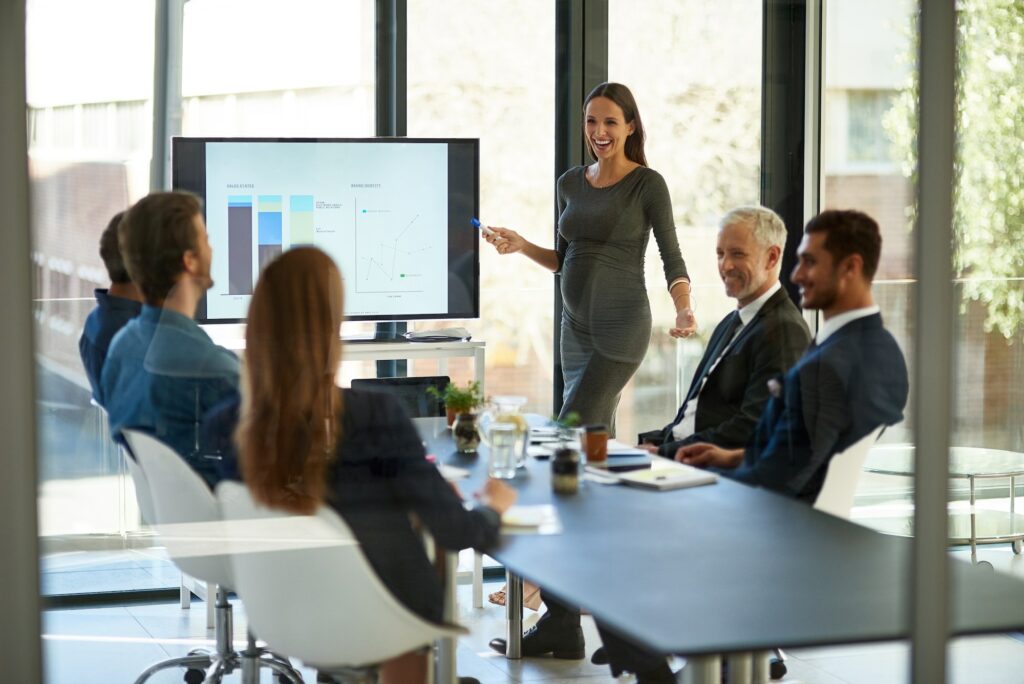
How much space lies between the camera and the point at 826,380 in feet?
9.38

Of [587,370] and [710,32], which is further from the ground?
[710,32]

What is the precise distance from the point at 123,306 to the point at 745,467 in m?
1.41

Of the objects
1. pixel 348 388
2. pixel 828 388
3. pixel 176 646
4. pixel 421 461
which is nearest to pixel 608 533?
pixel 421 461

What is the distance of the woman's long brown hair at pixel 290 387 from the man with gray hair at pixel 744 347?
3.13 ft

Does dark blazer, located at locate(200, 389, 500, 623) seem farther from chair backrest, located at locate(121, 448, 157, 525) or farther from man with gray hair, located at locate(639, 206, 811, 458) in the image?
man with gray hair, located at locate(639, 206, 811, 458)

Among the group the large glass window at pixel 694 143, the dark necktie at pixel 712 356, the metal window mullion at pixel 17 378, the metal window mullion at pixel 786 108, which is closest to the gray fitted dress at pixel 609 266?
the large glass window at pixel 694 143

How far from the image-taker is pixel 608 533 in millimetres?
2402

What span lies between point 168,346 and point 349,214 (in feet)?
1.43

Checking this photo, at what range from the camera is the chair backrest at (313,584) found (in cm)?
235

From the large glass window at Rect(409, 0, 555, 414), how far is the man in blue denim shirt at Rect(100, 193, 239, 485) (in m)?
0.46

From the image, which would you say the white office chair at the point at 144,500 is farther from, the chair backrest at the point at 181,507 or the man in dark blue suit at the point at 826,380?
the man in dark blue suit at the point at 826,380

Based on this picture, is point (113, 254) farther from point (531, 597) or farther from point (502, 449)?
point (531, 597)

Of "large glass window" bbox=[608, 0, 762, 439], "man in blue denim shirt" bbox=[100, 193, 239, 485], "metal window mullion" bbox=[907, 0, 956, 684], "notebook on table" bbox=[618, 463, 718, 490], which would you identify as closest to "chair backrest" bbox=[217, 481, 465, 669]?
"man in blue denim shirt" bbox=[100, 193, 239, 485]

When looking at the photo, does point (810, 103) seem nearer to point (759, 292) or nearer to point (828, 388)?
point (759, 292)
